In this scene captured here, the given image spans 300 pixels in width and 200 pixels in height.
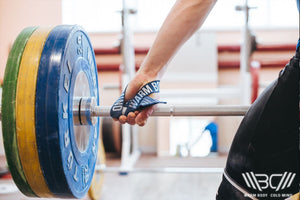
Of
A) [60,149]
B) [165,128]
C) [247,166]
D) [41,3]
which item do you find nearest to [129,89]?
[60,149]

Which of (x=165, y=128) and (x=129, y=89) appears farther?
(x=165, y=128)

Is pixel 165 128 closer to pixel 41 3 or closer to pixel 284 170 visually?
pixel 41 3

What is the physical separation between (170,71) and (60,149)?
7.88ft

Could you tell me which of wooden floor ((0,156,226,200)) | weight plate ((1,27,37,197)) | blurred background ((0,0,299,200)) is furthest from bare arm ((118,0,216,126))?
blurred background ((0,0,299,200))

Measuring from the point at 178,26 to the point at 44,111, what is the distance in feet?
1.30

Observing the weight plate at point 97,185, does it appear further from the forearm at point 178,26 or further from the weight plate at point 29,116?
the forearm at point 178,26

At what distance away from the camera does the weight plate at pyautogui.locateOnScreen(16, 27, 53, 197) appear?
0.72 metres

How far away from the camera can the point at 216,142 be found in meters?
2.85

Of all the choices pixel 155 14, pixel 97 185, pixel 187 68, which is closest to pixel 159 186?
pixel 97 185

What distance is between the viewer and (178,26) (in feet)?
2.54

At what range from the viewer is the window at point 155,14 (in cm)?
353

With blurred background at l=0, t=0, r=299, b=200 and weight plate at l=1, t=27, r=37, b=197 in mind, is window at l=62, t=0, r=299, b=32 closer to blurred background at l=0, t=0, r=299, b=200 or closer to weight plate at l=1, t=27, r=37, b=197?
blurred background at l=0, t=0, r=299, b=200

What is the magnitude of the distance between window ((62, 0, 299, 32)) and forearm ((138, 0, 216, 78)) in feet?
8.45

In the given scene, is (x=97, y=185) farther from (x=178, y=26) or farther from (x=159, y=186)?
(x=178, y=26)
